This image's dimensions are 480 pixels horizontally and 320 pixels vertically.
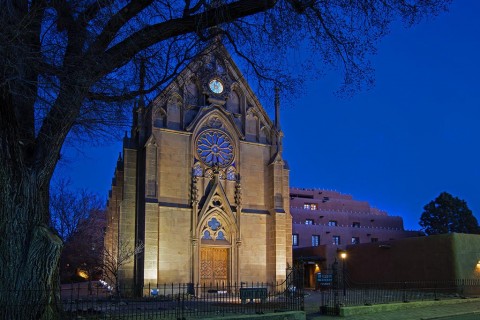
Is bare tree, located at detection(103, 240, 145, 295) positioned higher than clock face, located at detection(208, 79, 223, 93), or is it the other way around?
clock face, located at detection(208, 79, 223, 93)

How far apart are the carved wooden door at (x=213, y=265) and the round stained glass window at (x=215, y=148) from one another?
5709 millimetres

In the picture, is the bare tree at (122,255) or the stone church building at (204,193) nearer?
the bare tree at (122,255)

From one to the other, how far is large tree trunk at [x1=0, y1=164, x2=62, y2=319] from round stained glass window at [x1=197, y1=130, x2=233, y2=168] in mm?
23873

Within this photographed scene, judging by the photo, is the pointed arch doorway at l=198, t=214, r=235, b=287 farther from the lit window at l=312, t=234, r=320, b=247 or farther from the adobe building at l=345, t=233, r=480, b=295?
the lit window at l=312, t=234, r=320, b=247

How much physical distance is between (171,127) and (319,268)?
772 inches

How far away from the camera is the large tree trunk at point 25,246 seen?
1005cm

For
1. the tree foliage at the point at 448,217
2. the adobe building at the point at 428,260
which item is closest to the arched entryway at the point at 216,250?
the adobe building at the point at 428,260

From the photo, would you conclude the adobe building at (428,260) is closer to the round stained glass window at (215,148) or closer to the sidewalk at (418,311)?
the sidewalk at (418,311)

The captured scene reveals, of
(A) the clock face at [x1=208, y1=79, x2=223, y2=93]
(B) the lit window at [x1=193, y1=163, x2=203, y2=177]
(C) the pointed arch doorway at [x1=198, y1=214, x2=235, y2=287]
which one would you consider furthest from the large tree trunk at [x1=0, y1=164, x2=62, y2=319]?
(A) the clock face at [x1=208, y1=79, x2=223, y2=93]

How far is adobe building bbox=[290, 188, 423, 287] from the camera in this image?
4723 cm

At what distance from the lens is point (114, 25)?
34.4 ft

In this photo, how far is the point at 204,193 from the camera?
33.8 meters

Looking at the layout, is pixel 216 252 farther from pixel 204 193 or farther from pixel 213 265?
pixel 204 193

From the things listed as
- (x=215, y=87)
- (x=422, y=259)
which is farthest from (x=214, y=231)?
(x=422, y=259)
